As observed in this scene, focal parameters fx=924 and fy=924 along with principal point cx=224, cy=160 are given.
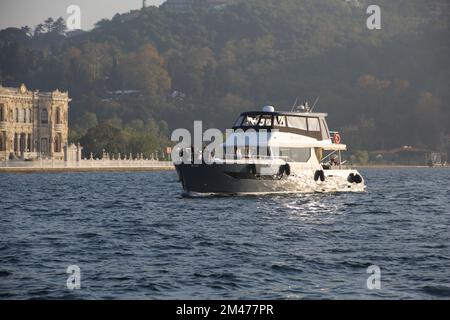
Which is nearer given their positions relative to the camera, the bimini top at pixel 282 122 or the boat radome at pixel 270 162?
the boat radome at pixel 270 162

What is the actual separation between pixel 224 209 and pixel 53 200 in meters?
19.6

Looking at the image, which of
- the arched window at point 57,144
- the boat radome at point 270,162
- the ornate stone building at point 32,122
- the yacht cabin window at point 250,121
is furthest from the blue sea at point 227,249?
the arched window at point 57,144

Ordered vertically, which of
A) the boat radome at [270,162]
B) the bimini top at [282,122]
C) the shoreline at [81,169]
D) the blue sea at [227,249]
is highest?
the bimini top at [282,122]

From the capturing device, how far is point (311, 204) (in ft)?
196

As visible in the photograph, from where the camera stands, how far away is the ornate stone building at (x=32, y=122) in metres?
176

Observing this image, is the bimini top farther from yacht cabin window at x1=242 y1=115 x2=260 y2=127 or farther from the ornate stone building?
the ornate stone building

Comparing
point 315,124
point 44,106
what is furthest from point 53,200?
point 44,106

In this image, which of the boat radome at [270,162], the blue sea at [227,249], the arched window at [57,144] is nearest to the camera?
the blue sea at [227,249]

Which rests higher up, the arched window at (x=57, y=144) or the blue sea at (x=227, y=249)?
the arched window at (x=57, y=144)

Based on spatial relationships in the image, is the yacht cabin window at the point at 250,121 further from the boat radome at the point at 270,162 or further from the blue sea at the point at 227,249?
the blue sea at the point at 227,249

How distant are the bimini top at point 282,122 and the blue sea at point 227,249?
580 cm

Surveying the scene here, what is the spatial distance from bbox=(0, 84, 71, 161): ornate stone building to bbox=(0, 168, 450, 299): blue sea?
11586cm

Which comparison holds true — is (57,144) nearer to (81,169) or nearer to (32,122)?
(32,122)
